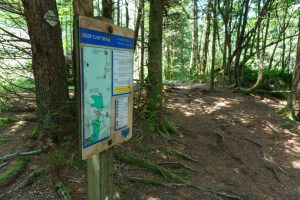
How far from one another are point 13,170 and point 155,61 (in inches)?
129

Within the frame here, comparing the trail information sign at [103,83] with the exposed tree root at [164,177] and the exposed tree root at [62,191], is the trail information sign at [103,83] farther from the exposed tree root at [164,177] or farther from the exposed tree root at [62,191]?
the exposed tree root at [164,177]

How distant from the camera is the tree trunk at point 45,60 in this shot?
378 centimetres

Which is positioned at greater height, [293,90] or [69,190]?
[293,90]

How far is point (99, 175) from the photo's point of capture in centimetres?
184

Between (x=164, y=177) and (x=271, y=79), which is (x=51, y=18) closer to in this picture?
(x=164, y=177)

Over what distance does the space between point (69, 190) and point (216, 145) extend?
350 cm

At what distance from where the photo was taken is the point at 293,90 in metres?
7.62

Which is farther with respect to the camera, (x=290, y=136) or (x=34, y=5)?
(x=290, y=136)

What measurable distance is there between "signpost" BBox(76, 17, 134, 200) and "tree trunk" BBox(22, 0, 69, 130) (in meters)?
2.31

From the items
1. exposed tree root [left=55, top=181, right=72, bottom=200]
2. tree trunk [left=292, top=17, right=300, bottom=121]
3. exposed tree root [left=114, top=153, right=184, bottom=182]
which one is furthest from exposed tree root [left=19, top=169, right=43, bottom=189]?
tree trunk [left=292, top=17, right=300, bottom=121]

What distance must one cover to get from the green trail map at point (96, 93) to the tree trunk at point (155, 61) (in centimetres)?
333

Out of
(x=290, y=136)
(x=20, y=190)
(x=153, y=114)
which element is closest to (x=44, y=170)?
(x=20, y=190)

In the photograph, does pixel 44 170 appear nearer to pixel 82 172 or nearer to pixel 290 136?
pixel 82 172

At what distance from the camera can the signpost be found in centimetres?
159
